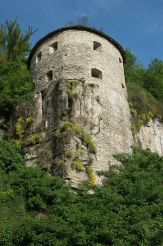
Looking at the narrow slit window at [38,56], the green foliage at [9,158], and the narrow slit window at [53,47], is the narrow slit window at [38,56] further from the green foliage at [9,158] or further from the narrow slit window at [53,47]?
the green foliage at [9,158]

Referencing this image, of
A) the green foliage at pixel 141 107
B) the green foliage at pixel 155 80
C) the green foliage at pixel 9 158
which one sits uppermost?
the green foliage at pixel 155 80

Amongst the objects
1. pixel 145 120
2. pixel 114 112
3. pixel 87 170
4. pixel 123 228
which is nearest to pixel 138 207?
pixel 123 228

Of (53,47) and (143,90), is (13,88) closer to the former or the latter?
(53,47)

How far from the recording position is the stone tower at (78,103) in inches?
701

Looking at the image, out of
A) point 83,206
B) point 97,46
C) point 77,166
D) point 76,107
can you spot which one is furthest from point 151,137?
point 83,206

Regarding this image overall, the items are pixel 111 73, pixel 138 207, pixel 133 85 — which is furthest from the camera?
pixel 133 85

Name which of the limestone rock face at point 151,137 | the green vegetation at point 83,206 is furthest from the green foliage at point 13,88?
the limestone rock face at point 151,137

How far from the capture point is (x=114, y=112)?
66.1 feet

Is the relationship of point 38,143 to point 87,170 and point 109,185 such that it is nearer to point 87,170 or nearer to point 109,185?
point 87,170

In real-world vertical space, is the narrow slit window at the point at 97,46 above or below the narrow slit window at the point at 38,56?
above

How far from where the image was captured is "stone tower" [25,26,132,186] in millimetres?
17797

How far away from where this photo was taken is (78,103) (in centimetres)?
1947

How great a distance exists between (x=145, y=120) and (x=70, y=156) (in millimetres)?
5922

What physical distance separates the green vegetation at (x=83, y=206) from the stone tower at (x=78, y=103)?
2.63 ft
